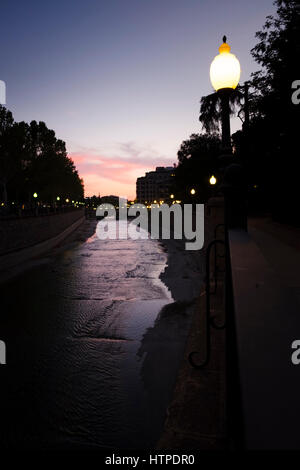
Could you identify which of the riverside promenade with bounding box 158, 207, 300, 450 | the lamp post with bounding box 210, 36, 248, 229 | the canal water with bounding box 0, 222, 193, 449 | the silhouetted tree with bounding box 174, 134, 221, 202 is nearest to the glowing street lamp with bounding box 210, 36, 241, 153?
the lamp post with bounding box 210, 36, 248, 229

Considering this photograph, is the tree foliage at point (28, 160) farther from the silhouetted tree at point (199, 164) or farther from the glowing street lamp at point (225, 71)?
the glowing street lamp at point (225, 71)

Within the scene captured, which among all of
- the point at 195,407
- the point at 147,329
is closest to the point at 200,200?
the point at 147,329

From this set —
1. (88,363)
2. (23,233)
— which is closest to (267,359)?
(88,363)

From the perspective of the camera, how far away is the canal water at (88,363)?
3359 mm

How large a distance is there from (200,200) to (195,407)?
4362 centimetres

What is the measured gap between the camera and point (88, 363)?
15.9 feet

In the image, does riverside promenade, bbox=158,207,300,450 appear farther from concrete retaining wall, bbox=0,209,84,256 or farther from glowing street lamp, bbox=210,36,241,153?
concrete retaining wall, bbox=0,209,84,256

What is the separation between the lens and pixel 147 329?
20.6 ft

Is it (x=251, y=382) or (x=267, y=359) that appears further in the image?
(x=267, y=359)

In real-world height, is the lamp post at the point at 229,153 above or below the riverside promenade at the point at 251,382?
above

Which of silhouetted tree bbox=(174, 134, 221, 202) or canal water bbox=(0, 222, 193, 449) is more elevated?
silhouetted tree bbox=(174, 134, 221, 202)

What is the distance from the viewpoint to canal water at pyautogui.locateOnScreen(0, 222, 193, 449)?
132 inches

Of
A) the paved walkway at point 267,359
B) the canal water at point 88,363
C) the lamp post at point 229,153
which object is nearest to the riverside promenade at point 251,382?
the paved walkway at point 267,359

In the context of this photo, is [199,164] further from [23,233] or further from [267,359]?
[267,359]
